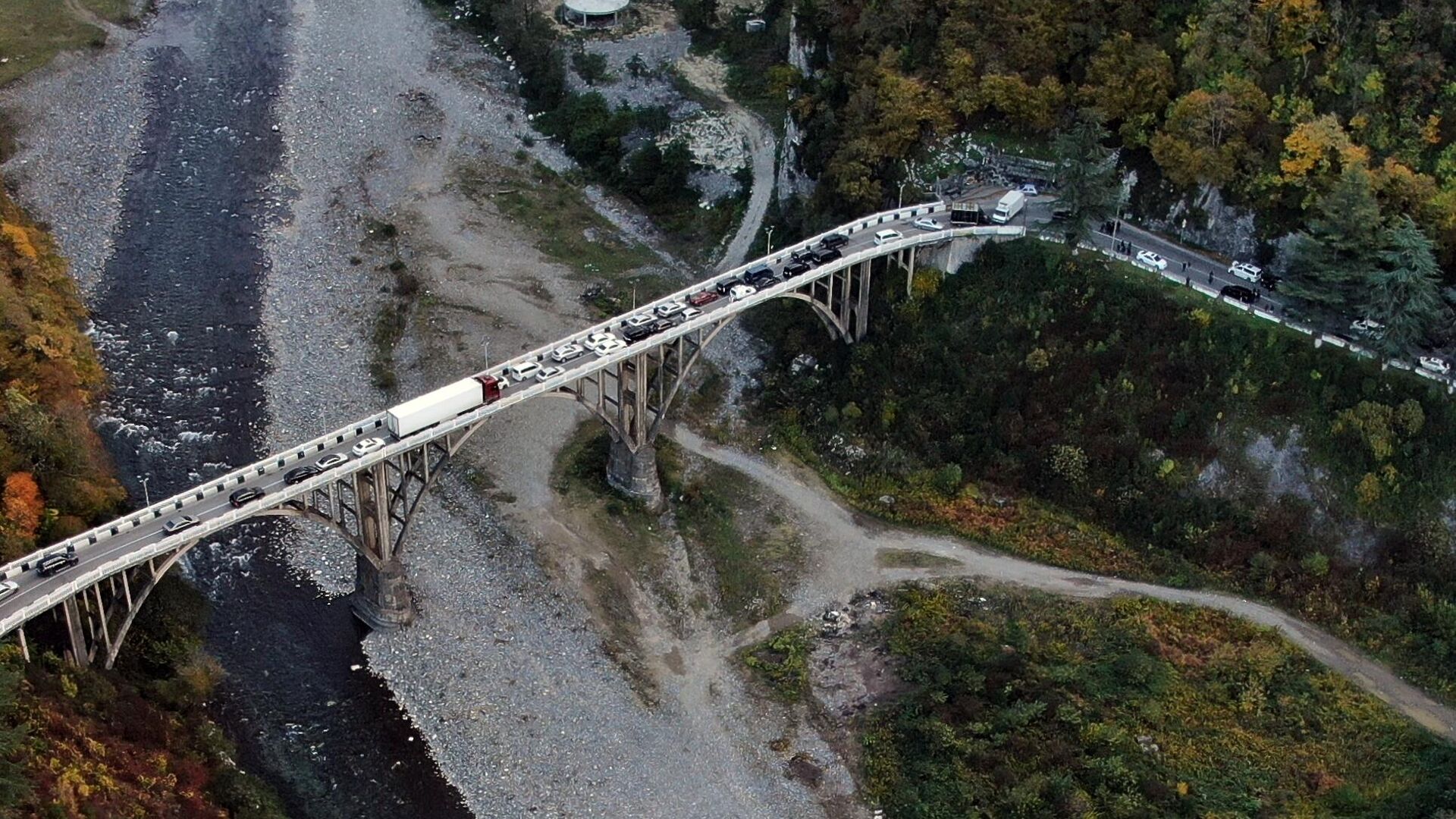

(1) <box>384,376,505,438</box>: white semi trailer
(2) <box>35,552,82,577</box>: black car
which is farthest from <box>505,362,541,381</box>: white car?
(2) <box>35,552,82,577</box>: black car

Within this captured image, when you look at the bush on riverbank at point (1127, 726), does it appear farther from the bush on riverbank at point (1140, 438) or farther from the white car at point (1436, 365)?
the white car at point (1436, 365)

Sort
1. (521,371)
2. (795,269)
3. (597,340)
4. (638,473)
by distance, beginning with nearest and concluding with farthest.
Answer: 1. (521,371)
2. (597,340)
3. (638,473)
4. (795,269)

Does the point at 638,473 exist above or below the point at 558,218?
above

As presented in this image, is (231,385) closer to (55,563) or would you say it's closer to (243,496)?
(243,496)

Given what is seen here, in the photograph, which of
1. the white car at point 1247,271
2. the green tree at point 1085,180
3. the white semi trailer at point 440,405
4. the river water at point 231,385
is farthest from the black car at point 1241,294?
the river water at point 231,385

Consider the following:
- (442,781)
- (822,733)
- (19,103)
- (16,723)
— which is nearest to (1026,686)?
(822,733)

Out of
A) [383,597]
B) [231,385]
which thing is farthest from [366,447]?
[231,385]

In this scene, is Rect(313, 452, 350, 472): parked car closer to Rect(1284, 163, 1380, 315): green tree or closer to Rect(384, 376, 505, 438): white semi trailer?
Rect(384, 376, 505, 438): white semi trailer
